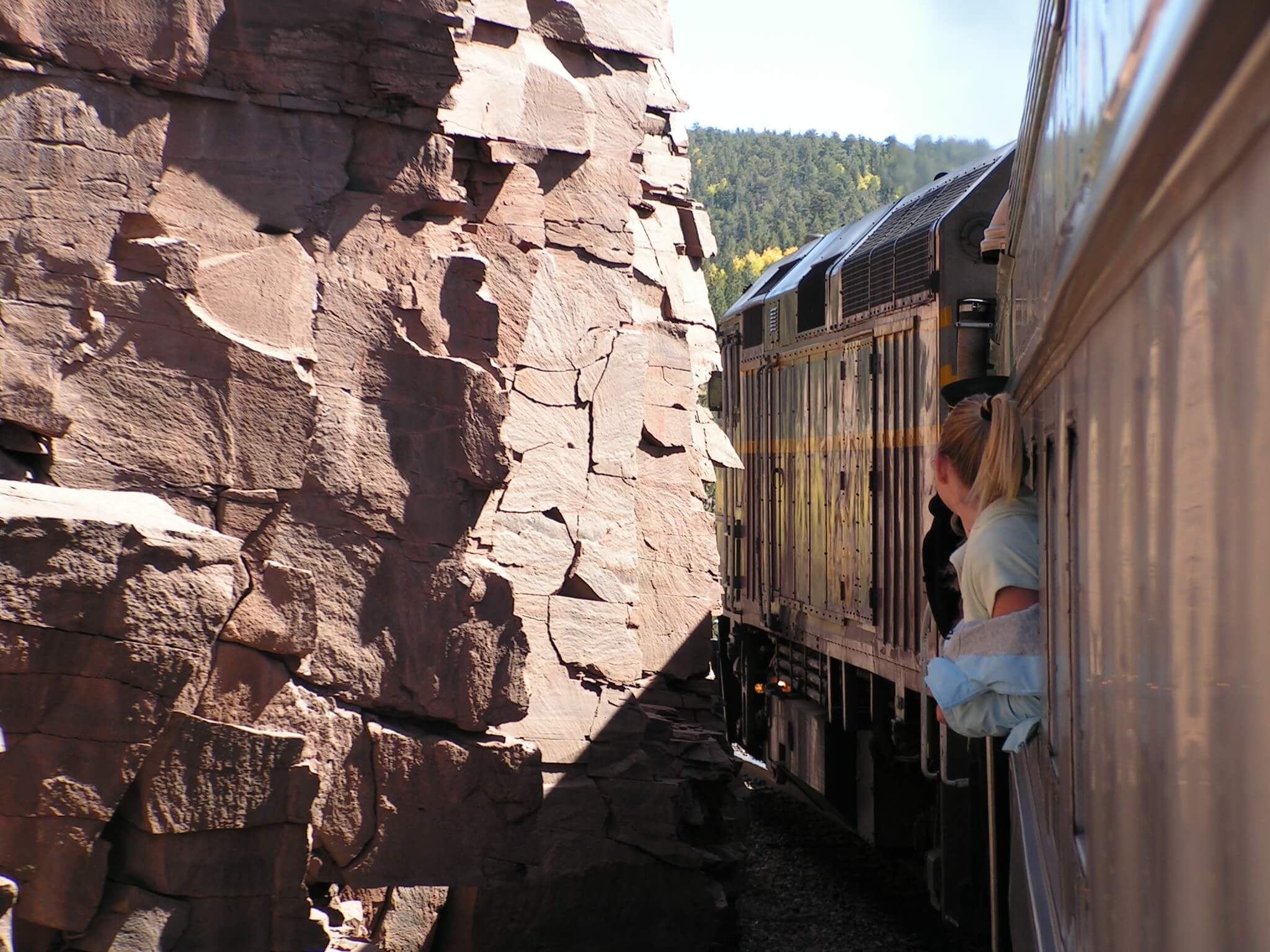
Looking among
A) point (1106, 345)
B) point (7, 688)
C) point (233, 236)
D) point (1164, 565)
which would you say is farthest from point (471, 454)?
point (1164, 565)

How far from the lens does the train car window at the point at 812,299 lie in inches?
332

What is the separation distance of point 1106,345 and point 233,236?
4.79 m

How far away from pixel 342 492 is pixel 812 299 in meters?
4.01

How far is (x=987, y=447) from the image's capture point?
109 inches

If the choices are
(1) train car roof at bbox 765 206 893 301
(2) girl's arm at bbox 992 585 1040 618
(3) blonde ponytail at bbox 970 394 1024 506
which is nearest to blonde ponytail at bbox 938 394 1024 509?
(3) blonde ponytail at bbox 970 394 1024 506

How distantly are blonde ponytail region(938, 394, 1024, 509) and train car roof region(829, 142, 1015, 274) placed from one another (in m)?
3.63

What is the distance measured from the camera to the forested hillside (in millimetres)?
74062

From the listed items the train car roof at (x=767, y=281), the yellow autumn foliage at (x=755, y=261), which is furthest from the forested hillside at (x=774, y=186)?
the train car roof at (x=767, y=281)

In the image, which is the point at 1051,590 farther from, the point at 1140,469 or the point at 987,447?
the point at 1140,469

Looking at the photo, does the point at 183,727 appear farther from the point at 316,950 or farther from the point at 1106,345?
the point at 1106,345

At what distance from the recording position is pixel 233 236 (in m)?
5.54

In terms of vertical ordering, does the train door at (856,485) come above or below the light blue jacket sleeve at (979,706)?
above

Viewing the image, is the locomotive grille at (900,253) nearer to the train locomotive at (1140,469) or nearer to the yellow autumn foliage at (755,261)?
the train locomotive at (1140,469)

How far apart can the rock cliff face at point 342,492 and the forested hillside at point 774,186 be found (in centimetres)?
6077
